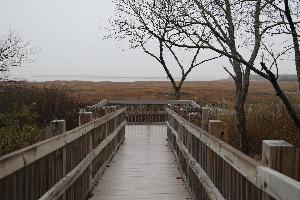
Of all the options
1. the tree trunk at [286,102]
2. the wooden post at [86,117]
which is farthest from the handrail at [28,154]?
the tree trunk at [286,102]

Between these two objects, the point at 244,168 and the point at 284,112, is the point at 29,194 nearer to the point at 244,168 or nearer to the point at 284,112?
the point at 244,168

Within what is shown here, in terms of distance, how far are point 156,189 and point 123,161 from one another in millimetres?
3233

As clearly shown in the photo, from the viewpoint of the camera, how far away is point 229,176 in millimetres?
4332

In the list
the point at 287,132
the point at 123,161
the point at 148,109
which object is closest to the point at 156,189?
the point at 123,161

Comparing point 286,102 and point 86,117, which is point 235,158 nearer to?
point 86,117

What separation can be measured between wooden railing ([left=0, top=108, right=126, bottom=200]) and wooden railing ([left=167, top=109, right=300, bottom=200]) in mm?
1513

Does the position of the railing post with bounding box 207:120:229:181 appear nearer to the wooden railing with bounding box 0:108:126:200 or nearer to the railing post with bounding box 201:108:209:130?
the railing post with bounding box 201:108:209:130

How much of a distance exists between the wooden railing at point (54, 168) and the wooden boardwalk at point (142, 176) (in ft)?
1.18

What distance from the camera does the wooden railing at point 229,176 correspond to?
7.96 ft

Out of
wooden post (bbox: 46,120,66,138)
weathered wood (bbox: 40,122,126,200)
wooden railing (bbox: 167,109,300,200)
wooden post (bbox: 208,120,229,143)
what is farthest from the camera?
wooden post (bbox: 208,120,229,143)

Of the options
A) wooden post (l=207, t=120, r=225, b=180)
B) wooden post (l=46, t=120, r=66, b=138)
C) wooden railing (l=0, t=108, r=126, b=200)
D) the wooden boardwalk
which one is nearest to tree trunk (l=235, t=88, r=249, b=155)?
the wooden boardwalk

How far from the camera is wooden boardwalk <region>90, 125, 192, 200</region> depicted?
293 inches

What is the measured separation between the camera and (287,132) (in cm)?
1323

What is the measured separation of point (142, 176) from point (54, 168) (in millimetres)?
4426
